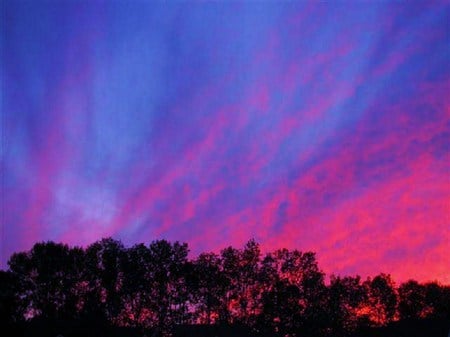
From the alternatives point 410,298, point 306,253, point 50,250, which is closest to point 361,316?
point 410,298

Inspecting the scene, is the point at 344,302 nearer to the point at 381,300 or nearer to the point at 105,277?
the point at 381,300

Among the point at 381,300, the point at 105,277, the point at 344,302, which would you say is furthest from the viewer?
the point at 381,300

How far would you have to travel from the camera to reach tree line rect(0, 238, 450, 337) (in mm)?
88750

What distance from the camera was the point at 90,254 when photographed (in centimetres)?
9406

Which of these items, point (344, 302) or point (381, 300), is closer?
point (344, 302)

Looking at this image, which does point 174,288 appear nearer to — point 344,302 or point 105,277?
point 105,277

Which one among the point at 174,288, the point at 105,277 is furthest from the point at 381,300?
the point at 105,277

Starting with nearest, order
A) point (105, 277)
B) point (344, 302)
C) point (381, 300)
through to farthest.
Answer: point (105, 277)
point (344, 302)
point (381, 300)

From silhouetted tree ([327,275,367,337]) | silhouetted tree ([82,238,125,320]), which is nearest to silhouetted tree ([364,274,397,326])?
silhouetted tree ([327,275,367,337])

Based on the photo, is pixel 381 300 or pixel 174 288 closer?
pixel 174 288

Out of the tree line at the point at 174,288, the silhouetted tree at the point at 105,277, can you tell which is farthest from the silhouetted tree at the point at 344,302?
the silhouetted tree at the point at 105,277

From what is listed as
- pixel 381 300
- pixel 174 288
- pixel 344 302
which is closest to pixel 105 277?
pixel 174 288

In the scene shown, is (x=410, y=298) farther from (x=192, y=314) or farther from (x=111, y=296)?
(x=111, y=296)

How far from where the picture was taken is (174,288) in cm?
9788
